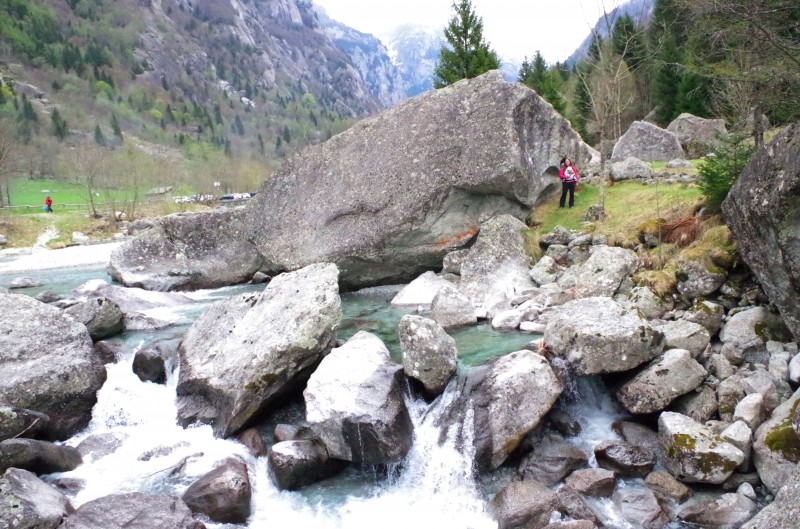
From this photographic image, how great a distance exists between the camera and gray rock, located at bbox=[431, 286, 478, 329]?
14.1 meters

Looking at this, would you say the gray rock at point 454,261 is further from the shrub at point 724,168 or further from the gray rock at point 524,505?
the gray rock at point 524,505

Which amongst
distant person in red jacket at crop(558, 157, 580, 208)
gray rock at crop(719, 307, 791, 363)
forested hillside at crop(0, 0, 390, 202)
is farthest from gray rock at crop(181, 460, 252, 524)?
forested hillside at crop(0, 0, 390, 202)

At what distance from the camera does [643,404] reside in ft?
30.2

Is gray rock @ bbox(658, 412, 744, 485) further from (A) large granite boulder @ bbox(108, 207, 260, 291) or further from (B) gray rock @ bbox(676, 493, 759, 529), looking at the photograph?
(A) large granite boulder @ bbox(108, 207, 260, 291)

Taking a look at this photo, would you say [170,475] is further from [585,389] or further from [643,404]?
[643,404]

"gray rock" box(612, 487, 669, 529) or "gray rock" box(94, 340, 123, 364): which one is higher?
"gray rock" box(94, 340, 123, 364)

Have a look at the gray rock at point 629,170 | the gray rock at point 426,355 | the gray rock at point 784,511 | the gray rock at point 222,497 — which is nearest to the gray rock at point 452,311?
the gray rock at point 426,355

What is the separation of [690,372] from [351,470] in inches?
238

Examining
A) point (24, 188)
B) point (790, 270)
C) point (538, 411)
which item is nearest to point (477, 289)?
point (538, 411)

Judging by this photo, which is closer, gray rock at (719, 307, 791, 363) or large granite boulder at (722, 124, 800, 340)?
large granite boulder at (722, 124, 800, 340)

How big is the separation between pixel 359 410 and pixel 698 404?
5676 millimetres

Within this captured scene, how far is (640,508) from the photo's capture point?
7.70 metres

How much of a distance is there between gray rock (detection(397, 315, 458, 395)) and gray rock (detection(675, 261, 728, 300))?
584 cm

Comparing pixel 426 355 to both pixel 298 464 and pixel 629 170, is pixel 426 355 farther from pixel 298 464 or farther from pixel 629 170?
pixel 629 170
